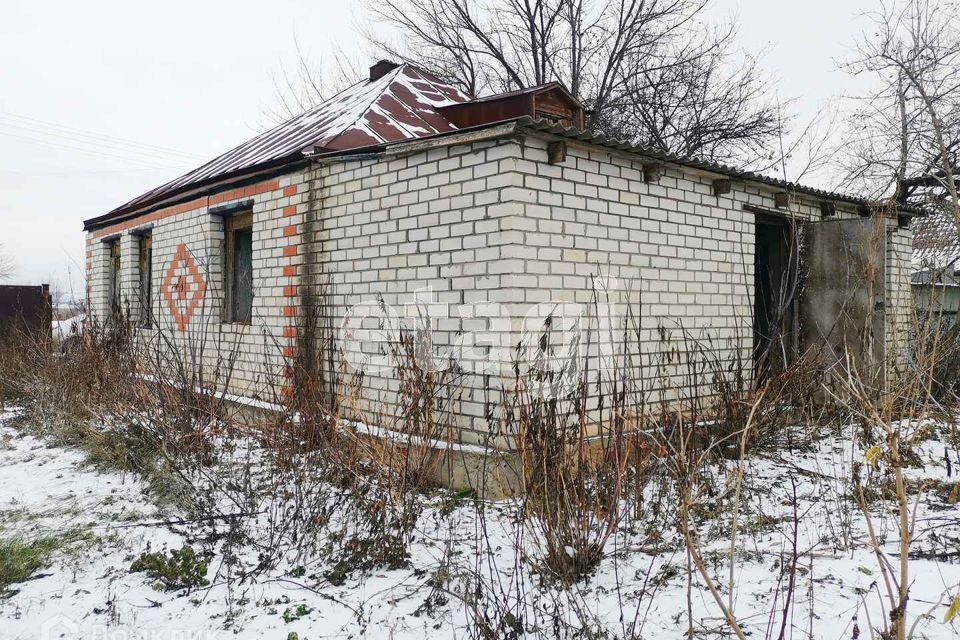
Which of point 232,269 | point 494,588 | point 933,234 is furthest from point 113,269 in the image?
point 933,234

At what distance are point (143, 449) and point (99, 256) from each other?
6.01 metres

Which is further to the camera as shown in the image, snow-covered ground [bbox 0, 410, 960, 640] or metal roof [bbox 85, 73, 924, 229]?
metal roof [bbox 85, 73, 924, 229]

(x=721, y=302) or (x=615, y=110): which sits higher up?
(x=615, y=110)

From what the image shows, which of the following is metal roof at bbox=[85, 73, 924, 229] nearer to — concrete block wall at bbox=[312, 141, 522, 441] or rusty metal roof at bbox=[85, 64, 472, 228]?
rusty metal roof at bbox=[85, 64, 472, 228]

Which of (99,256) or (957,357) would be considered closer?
(957,357)

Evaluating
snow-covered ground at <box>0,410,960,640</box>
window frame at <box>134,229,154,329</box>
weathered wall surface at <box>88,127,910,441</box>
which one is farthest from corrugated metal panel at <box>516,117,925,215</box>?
window frame at <box>134,229,154,329</box>

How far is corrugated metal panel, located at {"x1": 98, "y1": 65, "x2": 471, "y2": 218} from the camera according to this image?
5918mm

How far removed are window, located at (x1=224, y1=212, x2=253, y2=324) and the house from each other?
22 mm

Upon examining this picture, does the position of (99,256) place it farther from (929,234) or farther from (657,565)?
(929,234)

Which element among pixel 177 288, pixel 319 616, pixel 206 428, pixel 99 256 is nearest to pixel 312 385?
pixel 206 428

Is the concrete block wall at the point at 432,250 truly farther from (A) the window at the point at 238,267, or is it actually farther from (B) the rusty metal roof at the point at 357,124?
(A) the window at the point at 238,267

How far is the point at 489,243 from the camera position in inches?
161

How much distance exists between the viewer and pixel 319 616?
9.01 ft

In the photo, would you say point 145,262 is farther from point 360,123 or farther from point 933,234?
point 933,234
